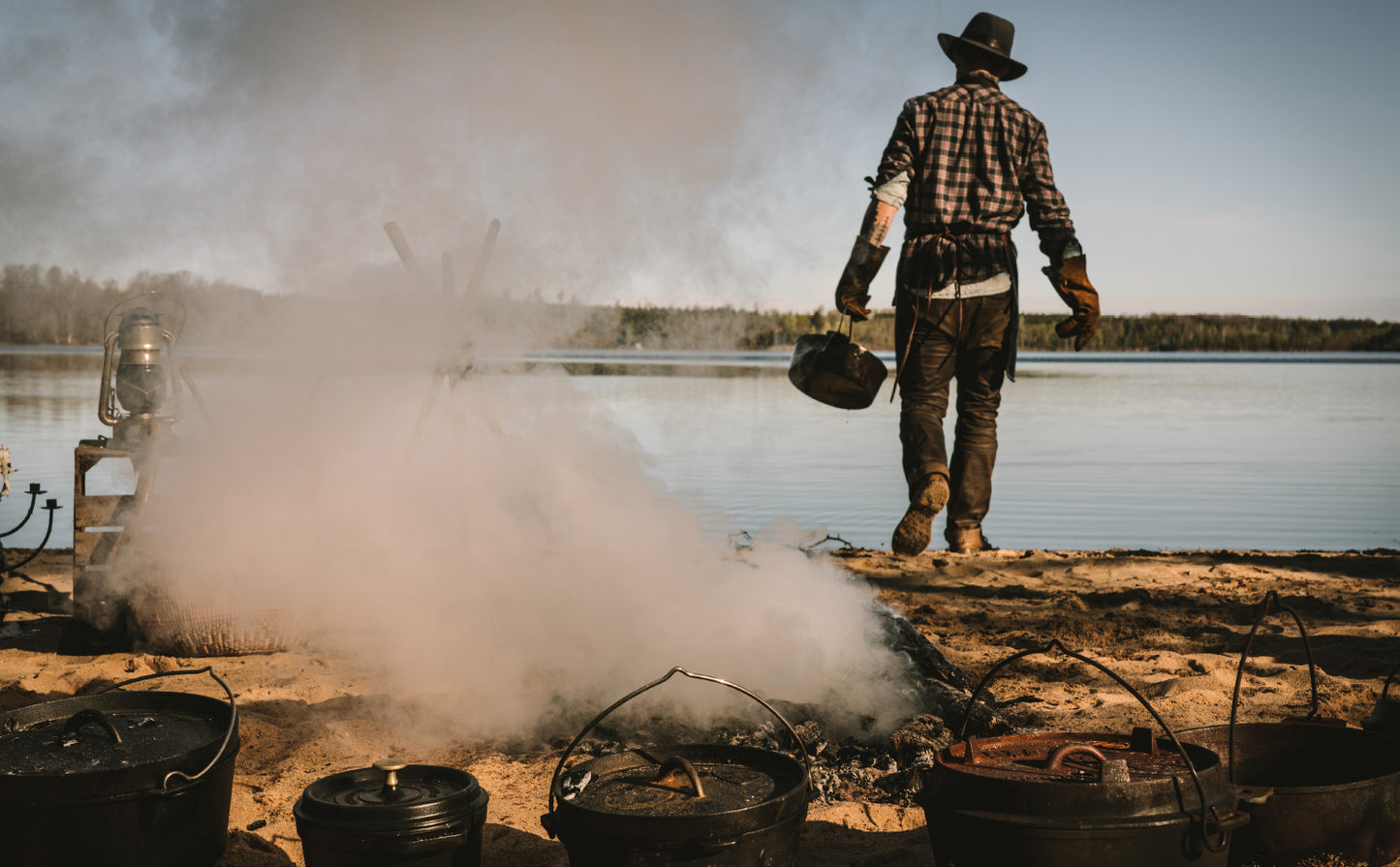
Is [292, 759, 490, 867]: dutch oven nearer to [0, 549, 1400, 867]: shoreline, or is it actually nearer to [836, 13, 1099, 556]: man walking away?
[0, 549, 1400, 867]: shoreline

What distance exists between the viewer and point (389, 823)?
7.72 feet

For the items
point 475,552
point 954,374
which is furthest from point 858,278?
point 475,552

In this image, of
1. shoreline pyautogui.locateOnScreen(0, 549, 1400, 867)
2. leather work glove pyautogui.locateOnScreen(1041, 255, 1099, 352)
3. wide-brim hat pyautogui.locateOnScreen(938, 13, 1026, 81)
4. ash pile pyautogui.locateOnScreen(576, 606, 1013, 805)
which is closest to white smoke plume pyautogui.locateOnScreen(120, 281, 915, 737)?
ash pile pyautogui.locateOnScreen(576, 606, 1013, 805)

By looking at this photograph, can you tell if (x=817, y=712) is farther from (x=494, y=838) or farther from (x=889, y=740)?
(x=494, y=838)

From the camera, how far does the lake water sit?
8.64m

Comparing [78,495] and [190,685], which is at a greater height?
[78,495]

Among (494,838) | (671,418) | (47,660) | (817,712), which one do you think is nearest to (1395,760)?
(817,712)

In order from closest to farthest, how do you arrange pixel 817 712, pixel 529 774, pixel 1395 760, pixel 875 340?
pixel 1395 760
pixel 529 774
pixel 817 712
pixel 875 340

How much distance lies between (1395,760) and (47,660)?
16.0 ft

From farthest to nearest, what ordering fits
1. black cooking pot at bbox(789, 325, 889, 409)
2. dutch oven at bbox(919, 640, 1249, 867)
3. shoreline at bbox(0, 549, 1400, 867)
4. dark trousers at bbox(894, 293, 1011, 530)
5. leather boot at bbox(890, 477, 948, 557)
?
dark trousers at bbox(894, 293, 1011, 530), black cooking pot at bbox(789, 325, 889, 409), leather boot at bbox(890, 477, 948, 557), shoreline at bbox(0, 549, 1400, 867), dutch oven at bbox(919, 640, 1249, 867)

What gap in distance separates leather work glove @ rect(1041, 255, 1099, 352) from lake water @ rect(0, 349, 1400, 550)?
7.44 feet

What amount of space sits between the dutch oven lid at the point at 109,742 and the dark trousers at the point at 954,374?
372cm

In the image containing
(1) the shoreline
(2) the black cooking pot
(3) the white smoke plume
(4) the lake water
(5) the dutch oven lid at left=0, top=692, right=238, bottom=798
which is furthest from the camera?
(4) the lake water

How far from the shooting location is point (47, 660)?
4.58 metres
